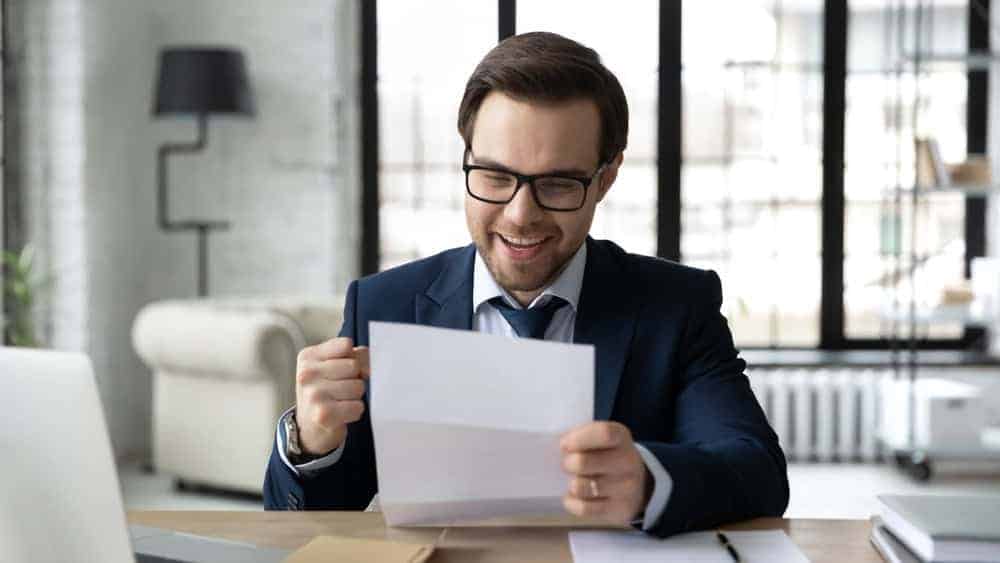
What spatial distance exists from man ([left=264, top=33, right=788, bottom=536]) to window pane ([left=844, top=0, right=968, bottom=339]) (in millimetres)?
4148

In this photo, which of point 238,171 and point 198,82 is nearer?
point 198,82

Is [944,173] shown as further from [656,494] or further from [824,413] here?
[656,494]

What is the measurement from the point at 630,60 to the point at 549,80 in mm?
4224

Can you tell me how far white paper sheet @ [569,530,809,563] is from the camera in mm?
1214

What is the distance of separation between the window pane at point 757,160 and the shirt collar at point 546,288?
407 centimetres

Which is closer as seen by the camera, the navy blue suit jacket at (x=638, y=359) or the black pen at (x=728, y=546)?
the black pen at (x=728, y=546)

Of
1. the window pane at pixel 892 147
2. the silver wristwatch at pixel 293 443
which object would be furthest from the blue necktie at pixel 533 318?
the window pane at pixel 892 147

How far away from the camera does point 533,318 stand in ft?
5.39

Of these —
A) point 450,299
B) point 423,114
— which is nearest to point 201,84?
point 423,114

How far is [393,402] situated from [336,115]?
14.8 ft

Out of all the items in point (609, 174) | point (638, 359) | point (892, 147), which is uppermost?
point (892, 147)

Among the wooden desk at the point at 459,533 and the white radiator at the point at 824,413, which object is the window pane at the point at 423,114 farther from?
the wooden desk at the point at 459,533

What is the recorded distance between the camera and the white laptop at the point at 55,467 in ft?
3.00

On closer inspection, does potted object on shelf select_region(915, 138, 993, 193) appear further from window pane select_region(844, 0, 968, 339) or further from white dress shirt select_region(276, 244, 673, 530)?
white dress shirt select_region(276, 244, 673, 530)
